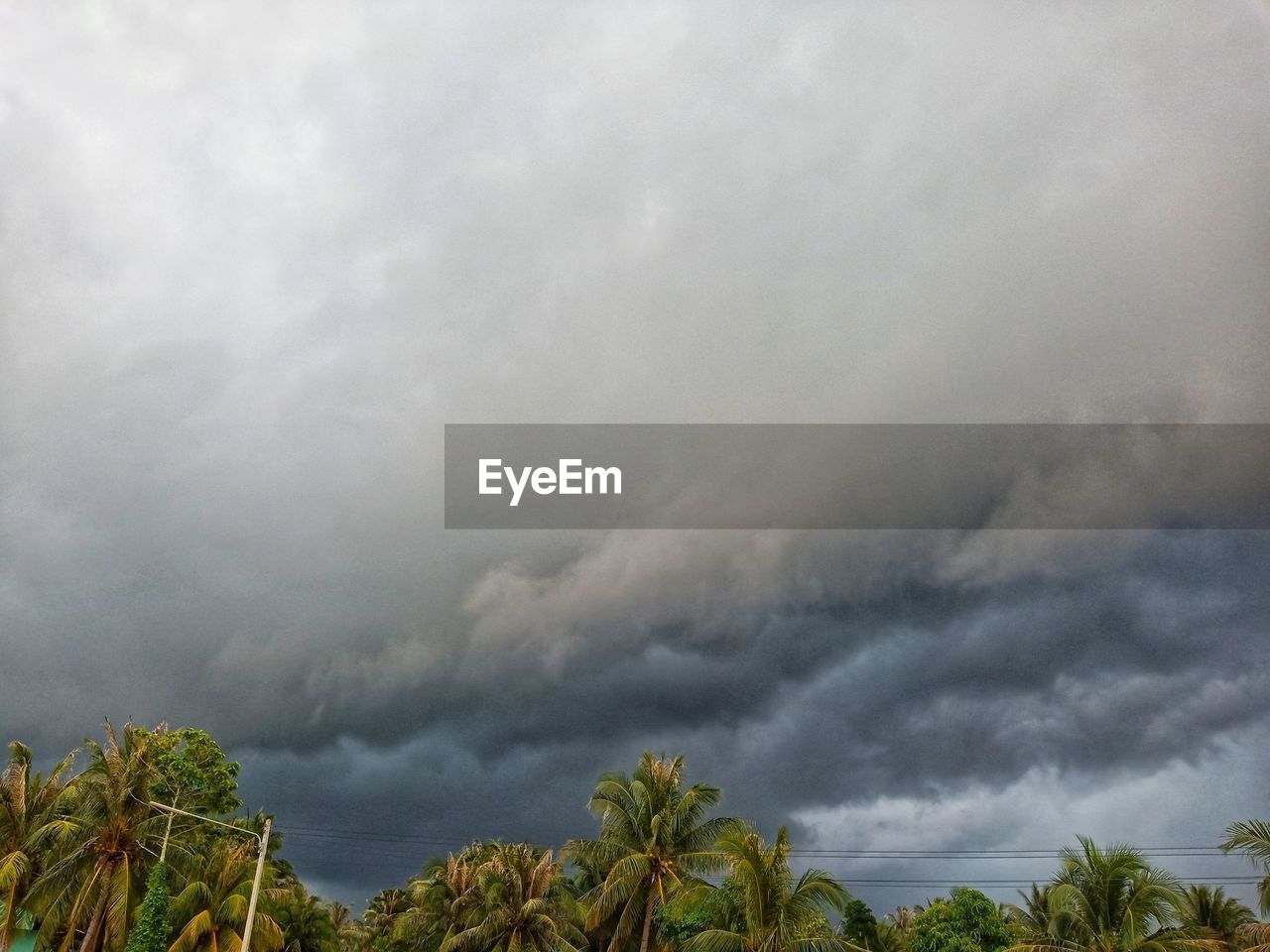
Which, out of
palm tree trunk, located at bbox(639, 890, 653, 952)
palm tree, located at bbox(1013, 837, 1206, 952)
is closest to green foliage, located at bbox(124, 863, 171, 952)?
palm tree trunk, located at bbox(639, 890, 653, 952)

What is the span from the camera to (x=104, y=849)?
126ft

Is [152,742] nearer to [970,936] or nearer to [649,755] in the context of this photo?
[649,755]

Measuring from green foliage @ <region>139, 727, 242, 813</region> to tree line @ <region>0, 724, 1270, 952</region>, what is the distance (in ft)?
0.32

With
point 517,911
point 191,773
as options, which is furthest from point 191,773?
point 517,911

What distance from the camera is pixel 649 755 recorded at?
52312mm

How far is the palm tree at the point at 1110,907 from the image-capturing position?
33.6 metres

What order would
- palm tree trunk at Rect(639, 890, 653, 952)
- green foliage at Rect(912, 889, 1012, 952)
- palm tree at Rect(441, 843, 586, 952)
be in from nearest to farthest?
green foliage at Rect(912, 889, 1012, 952) < palm tree trunk at Rect(639, 890, 653, 952) < palm tree at Rect(441, 843, 586, 952)

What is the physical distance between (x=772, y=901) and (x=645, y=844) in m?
12.2

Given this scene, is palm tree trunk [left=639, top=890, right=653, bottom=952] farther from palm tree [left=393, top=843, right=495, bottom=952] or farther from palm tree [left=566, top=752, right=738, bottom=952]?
palm tree [left=393, top=843, right=495, bottom=952]

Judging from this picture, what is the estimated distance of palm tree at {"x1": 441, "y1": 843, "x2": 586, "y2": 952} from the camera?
53344 mm

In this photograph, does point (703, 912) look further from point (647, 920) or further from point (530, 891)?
point (530, 891)

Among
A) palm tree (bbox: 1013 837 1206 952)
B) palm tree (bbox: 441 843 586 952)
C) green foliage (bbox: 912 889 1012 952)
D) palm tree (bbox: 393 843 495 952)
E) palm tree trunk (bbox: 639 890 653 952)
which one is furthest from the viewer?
palm tree (bbox: 393 843 495 952)

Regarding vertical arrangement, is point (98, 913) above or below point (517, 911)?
below

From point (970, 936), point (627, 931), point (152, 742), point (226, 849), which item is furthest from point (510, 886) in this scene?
point (970, 936)
